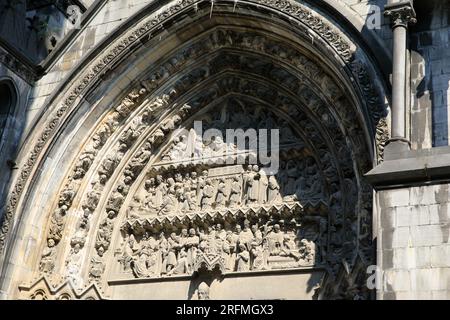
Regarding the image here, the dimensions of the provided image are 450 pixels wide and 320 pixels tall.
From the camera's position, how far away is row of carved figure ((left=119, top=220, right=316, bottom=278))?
1070cm

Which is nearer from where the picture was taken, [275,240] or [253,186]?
[275,240]

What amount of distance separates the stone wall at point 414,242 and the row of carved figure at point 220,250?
2.87 meters

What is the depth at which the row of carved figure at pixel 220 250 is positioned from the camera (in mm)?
10703

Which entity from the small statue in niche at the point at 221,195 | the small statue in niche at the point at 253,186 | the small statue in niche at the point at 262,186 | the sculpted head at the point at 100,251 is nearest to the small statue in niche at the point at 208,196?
the small statue in niche at the point at 221,195

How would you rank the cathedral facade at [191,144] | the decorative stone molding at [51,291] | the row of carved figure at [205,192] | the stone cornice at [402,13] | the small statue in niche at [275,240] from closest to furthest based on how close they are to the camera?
the stone cornice at [402,13]
the cathedral facade at [191,144]
the small statue in niche at [275,240]
the decorative stone molding at [51,291]
the row of carved figure at [205,192]

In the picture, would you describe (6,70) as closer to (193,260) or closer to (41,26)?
(41,26)

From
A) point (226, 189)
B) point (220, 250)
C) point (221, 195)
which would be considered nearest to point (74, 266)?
point (220, 250)

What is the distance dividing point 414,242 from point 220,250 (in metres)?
4.10

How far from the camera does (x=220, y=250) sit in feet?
36.5

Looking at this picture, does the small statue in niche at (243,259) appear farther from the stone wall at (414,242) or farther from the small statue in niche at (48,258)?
the stone wall at (414,242)

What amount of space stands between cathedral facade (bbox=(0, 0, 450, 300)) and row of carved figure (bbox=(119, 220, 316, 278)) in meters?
0.02

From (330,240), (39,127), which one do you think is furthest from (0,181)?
(330,240)

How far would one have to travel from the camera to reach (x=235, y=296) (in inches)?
424

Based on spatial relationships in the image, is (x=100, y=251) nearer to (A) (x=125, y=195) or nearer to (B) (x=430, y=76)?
(A) (x=125, y=195)
